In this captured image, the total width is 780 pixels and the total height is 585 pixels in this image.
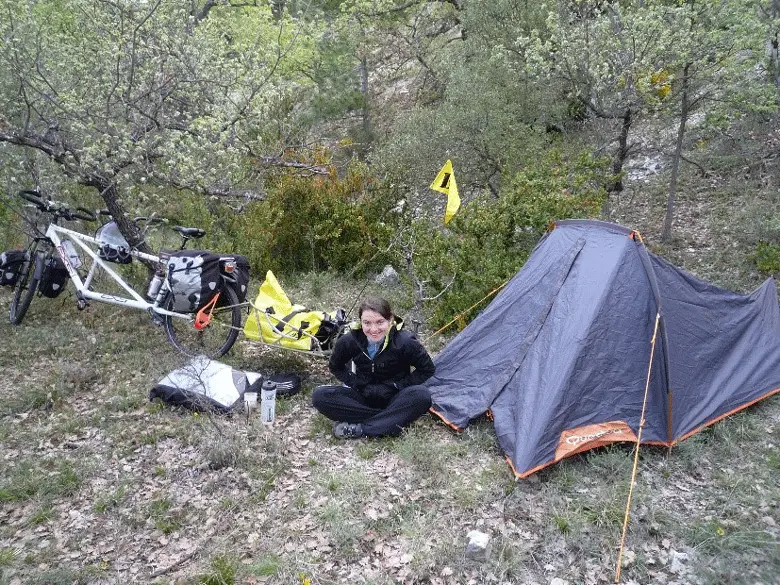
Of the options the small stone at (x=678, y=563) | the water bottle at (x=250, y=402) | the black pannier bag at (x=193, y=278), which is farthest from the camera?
the black pannier bag at (x=193, y=278)

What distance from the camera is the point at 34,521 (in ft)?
11.6

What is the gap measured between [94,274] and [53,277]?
618 mm

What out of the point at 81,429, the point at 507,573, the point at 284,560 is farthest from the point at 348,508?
the point at 81,429

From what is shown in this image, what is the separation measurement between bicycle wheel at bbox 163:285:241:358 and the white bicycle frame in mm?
179

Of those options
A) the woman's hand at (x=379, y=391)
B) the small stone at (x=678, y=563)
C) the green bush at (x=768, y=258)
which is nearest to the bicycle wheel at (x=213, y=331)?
the woman's hand at (x=379, y=391)

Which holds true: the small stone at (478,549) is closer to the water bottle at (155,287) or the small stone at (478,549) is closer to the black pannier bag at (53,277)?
the water bottle at (155,287)

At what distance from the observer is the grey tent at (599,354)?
12.9ft

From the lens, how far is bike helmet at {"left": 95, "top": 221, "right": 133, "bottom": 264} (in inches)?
225

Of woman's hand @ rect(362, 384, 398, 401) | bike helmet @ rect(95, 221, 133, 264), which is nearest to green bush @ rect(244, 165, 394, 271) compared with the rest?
bike helmet @ rect(95, 221, 133, 264)

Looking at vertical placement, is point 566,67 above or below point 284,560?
above

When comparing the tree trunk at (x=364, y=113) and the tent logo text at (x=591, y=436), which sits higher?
the tree trunk at (x=364, y=113)

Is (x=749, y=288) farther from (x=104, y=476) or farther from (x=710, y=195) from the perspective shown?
(x=104, y=476)

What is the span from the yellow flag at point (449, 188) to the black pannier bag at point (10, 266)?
448 centimetres

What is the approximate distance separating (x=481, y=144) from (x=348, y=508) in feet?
21.9
